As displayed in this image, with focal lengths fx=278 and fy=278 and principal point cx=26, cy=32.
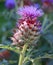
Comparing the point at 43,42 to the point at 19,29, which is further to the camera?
the point at 43,42

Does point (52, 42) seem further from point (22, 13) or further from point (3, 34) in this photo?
point (3, 34)

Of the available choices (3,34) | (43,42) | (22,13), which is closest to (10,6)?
(3,34)

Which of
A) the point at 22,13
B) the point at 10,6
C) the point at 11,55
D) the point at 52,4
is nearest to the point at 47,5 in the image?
the point at 52,4

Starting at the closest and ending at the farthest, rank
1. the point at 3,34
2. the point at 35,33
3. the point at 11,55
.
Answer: the point at 35,33, the point at 11,55, the point at 3,34

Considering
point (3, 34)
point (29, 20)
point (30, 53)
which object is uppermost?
point (3, 34)

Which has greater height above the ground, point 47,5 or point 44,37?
point 47,5

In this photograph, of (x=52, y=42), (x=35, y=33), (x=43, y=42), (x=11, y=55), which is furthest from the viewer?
(x=43, y=42)

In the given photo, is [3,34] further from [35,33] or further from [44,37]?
[35,33]

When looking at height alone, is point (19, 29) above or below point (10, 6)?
below

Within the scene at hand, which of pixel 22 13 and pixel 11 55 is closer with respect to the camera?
pixel 22 13
